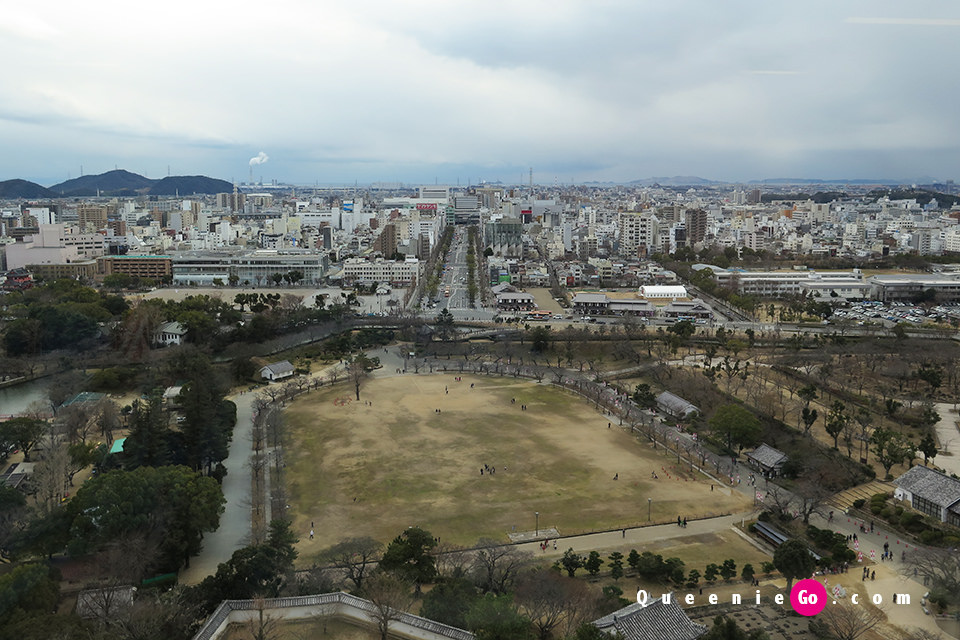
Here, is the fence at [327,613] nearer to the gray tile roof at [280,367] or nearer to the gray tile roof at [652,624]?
the gray tile roof at [652,624]

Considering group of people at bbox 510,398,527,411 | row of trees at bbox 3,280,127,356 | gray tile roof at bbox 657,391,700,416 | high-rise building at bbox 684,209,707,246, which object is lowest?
group of people at bbox 510,398,527,411

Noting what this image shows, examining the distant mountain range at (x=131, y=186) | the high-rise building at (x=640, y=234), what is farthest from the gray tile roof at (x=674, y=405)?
the distant mountain range at (x=131, y=186)

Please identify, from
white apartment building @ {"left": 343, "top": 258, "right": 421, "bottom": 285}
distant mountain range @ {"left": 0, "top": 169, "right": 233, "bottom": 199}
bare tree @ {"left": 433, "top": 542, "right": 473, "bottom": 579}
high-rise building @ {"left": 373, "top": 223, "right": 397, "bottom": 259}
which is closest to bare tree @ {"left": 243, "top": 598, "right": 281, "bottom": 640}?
bare tree @ {"left": 433, "top": 542, "right": 473, "bottom": 579}

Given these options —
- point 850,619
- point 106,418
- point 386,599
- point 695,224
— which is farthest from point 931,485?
point 695,224

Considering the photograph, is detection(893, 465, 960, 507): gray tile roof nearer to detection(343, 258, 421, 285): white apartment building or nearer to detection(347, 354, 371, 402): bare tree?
detection(347, 354, 371, 402): bare tree

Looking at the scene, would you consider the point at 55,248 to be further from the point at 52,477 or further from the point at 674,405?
the point at 674,405

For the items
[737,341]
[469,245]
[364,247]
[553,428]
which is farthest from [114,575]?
[469,245]
